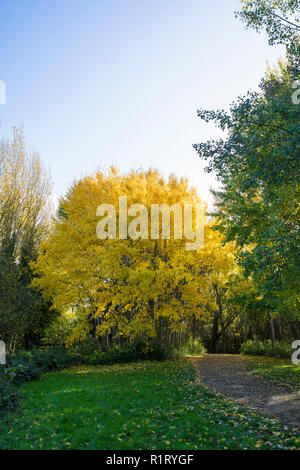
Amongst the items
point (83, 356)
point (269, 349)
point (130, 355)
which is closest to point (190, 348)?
point (269, 349)

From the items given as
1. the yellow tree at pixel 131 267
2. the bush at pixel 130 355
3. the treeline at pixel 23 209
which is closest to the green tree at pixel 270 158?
the yellow tree at pixel 131 267

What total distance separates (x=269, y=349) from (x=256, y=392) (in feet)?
43.2

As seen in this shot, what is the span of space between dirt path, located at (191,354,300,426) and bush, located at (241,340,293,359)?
7095 mm

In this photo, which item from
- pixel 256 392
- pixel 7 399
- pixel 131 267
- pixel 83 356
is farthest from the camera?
pixel 83 356

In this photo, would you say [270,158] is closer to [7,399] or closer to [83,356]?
[7,399]

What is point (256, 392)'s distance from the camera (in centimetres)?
980

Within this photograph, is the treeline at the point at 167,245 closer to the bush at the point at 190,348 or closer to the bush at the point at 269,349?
the bush at the point at 190,348

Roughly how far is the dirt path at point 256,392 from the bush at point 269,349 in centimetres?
709

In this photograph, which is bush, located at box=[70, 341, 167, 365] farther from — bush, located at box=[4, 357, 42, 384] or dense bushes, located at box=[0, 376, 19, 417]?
dense bushes, located at box=[0, 376, 19, 417]

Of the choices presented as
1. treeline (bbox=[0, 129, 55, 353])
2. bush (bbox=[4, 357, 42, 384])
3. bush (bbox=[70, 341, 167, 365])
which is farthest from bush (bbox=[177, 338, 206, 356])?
bush (bbox=[4, 357, 42, 384])

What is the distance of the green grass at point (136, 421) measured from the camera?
5617mm

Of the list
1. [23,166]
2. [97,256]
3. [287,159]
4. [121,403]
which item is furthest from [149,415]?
[23,166]
